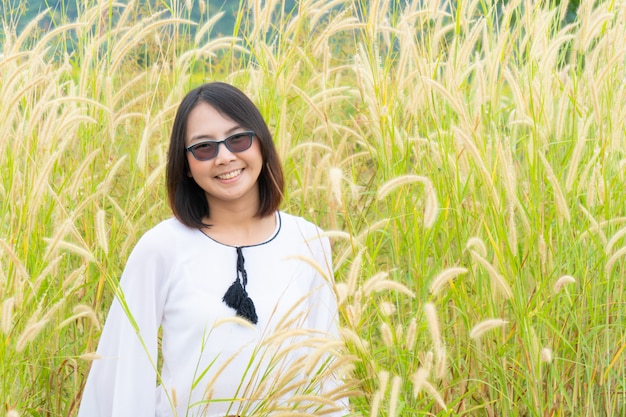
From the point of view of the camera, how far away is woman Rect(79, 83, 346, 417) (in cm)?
267

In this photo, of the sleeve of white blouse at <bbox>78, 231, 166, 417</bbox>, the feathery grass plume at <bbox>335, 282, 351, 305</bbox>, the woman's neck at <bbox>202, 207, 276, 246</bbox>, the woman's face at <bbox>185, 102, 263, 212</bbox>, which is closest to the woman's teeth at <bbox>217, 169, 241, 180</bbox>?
the woman's face at <bbox>185, 102, 263, 212</bbox>

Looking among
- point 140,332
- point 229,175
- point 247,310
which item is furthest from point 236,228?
point 140,332

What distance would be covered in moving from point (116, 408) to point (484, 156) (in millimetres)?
1309

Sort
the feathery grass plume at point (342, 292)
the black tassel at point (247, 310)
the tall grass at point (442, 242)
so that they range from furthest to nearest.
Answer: the black tassel at point (247, 310) < the tall grass at point (442, 242) < the feathery grass plume at point (342, 292)

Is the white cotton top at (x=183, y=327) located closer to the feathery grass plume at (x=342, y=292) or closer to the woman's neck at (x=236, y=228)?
the woman's neck at (x=236, y=228)

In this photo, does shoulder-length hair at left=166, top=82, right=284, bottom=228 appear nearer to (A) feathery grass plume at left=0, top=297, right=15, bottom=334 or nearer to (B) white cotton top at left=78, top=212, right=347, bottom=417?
(B) white cotton top at left=78, top=212, right=347, bottom=417

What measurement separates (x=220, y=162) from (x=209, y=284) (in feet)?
1.18

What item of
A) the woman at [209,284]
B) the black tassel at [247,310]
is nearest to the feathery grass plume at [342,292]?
the woman at [209,284]

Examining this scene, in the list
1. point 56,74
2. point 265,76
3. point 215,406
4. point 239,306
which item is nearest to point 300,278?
point 239,306

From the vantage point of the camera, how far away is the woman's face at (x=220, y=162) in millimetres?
2717

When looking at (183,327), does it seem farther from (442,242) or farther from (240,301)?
(442,242)

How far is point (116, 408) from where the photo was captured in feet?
8.80

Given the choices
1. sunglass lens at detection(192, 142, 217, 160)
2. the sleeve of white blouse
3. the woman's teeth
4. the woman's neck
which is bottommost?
the sleeve of white blouse

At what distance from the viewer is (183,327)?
8.82ft
